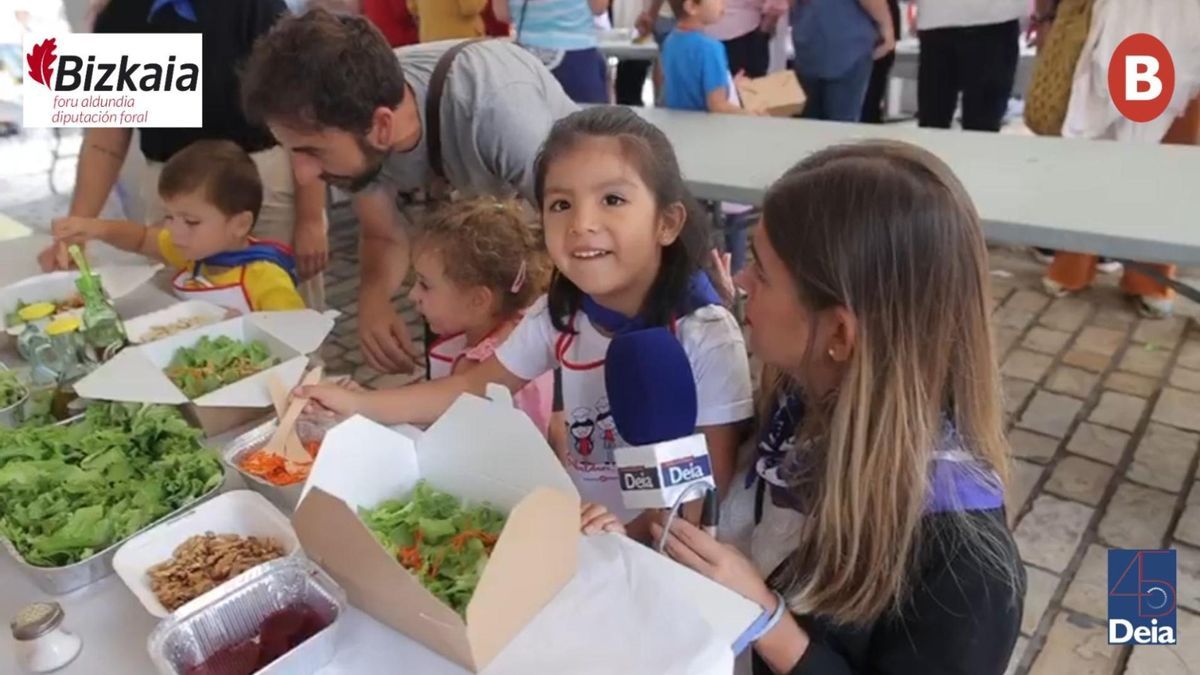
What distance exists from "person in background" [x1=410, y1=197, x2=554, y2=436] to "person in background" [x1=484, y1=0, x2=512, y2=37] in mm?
2365

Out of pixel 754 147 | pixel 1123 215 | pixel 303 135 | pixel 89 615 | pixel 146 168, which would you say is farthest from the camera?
pixel 754 147

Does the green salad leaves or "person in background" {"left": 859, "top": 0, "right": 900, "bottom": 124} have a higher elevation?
"person in background" {"left": 859, "top": 0, "right": 900, "bottom": 124}

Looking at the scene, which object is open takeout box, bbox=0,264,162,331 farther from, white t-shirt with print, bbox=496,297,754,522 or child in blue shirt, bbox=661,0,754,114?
child in blue shirt, bbox=661,0,754,114

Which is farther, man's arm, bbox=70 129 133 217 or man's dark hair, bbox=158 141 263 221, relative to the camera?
man's arm, bbox=70 129 133 217

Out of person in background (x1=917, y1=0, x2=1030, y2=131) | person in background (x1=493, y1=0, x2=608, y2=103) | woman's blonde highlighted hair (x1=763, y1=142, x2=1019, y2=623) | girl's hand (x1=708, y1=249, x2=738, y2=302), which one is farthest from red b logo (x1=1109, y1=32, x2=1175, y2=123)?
woman's blonde highlighted hair (x1=763, y1=142, x2=1019, y2=623)

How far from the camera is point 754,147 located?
2.94 metres

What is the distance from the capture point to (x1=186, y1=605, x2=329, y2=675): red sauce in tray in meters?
0.97

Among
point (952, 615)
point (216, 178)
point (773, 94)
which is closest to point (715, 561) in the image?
point (952, 615)

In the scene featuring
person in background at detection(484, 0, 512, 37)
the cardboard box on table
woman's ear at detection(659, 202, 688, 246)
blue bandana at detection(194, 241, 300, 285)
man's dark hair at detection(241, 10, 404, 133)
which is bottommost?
blue bandana at detection(194, 241, 300, 285)

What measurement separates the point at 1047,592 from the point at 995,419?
1339mm

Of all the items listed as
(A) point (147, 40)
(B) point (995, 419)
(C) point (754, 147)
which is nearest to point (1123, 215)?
(C) point (754, 147)

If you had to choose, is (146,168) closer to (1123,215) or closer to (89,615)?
(89,615)

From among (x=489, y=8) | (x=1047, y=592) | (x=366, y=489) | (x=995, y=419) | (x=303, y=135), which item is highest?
(x=489, y=8)

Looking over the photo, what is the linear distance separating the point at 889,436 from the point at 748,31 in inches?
152
